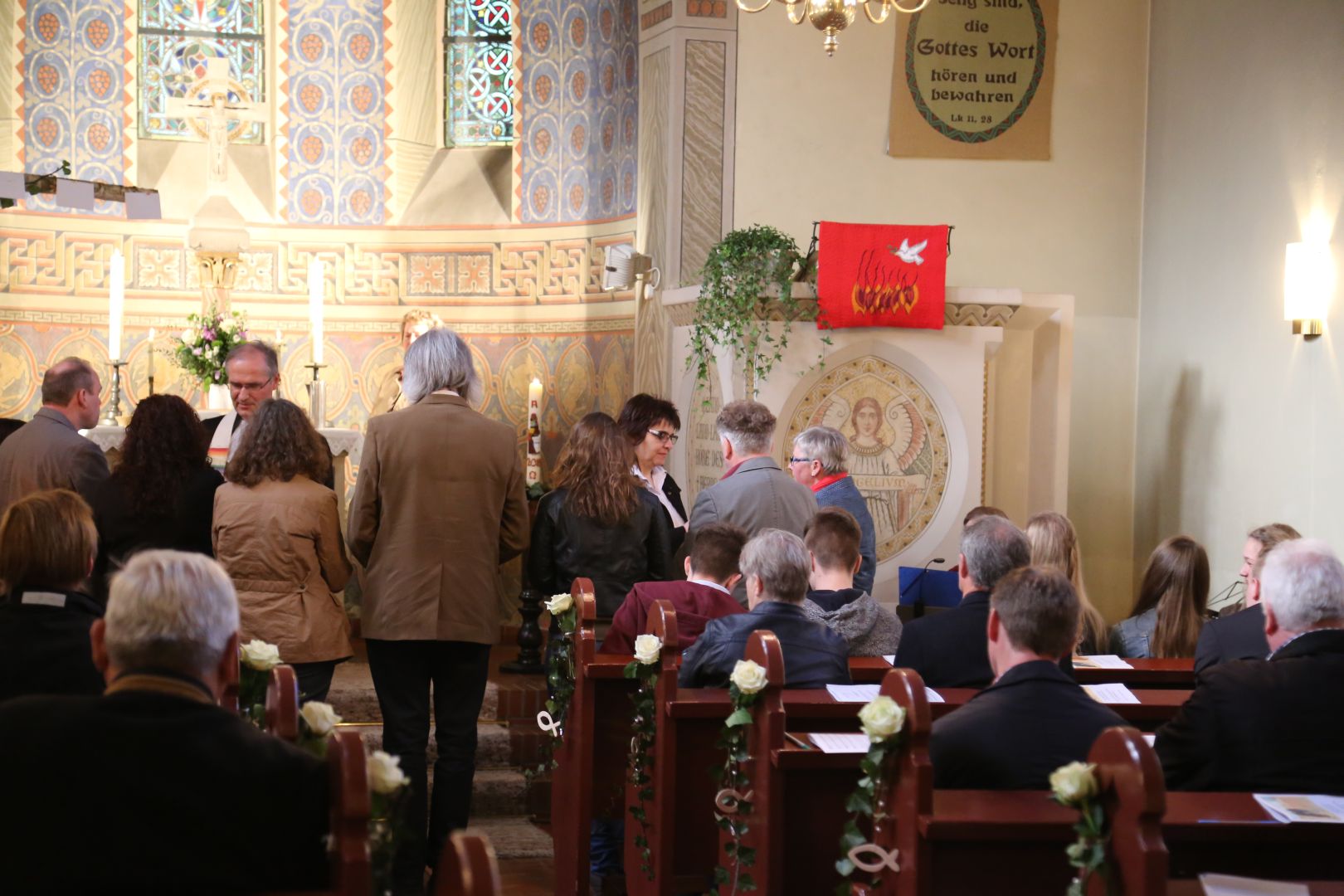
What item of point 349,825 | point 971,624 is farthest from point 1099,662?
point 349,825

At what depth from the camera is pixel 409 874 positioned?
4.44 m

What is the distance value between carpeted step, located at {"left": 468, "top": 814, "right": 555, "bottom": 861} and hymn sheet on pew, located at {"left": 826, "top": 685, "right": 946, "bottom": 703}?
206 centimetres

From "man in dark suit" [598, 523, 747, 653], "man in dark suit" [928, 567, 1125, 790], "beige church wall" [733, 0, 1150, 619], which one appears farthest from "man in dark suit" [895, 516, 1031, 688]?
"beige church wall" [733, 0, 1150, 619]

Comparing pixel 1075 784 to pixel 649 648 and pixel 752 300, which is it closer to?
pixel 649 648

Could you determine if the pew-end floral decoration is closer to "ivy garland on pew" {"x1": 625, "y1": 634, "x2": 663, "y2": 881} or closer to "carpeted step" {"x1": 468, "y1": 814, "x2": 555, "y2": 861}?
"ivy garland on pew" {"x1": 625, "y1": 634, "x2": 663, "y2": 881}

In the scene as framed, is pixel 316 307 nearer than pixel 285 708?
No

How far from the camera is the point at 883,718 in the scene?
2553mm

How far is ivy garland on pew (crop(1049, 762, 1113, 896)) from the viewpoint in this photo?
2170 mm

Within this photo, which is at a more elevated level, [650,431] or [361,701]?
[650,431]

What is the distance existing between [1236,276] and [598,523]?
12.1 ft

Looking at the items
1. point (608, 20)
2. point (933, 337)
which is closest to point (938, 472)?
point (933, 337)

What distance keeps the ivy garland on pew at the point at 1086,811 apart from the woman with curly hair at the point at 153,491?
9.53 feet

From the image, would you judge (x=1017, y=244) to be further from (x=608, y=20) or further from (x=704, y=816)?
(x=704, y=816)

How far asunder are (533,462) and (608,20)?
325 centimetres
